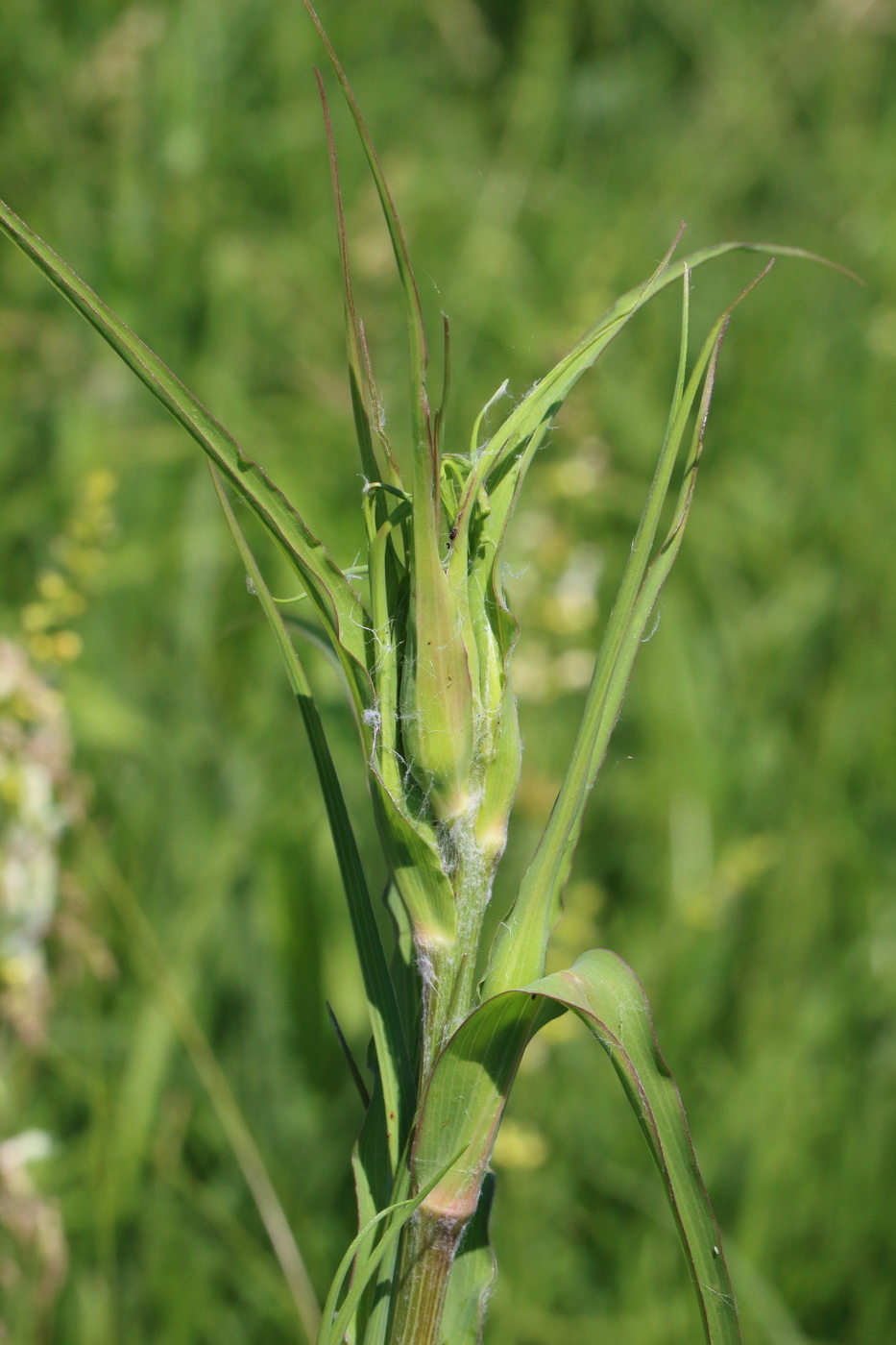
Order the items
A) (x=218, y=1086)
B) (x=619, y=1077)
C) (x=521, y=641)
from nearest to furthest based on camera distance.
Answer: (x=619, y=1077) < (x=218, y=1086) < (x=521, y=641)

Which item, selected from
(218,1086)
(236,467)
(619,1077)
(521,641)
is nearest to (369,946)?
(619,1077)

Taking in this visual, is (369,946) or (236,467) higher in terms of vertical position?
(236,467)

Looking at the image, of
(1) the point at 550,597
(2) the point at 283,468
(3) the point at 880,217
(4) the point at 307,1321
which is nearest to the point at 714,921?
(1) the point at 550,597

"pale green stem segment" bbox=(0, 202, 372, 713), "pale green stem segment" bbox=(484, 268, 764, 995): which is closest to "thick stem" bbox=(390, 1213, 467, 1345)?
"pale green stem segment" bbox=(484, 268, 764, 995)

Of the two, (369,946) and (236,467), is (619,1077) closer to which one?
(369,946)

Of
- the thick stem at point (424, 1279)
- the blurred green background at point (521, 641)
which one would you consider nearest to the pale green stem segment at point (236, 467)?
the thick stem at point (424, 1279)

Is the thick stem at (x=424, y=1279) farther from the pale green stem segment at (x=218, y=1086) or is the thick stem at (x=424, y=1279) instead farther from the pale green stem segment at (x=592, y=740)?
the pale green stem segment at (x=218, y=1086)

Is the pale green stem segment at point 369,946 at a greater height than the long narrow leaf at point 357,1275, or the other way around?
the pale green stem segment at point 369,946

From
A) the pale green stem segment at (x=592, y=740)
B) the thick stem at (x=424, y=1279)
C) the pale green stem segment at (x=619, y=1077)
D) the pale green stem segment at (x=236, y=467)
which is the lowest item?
the thick stem at (x=424, y=1279)
